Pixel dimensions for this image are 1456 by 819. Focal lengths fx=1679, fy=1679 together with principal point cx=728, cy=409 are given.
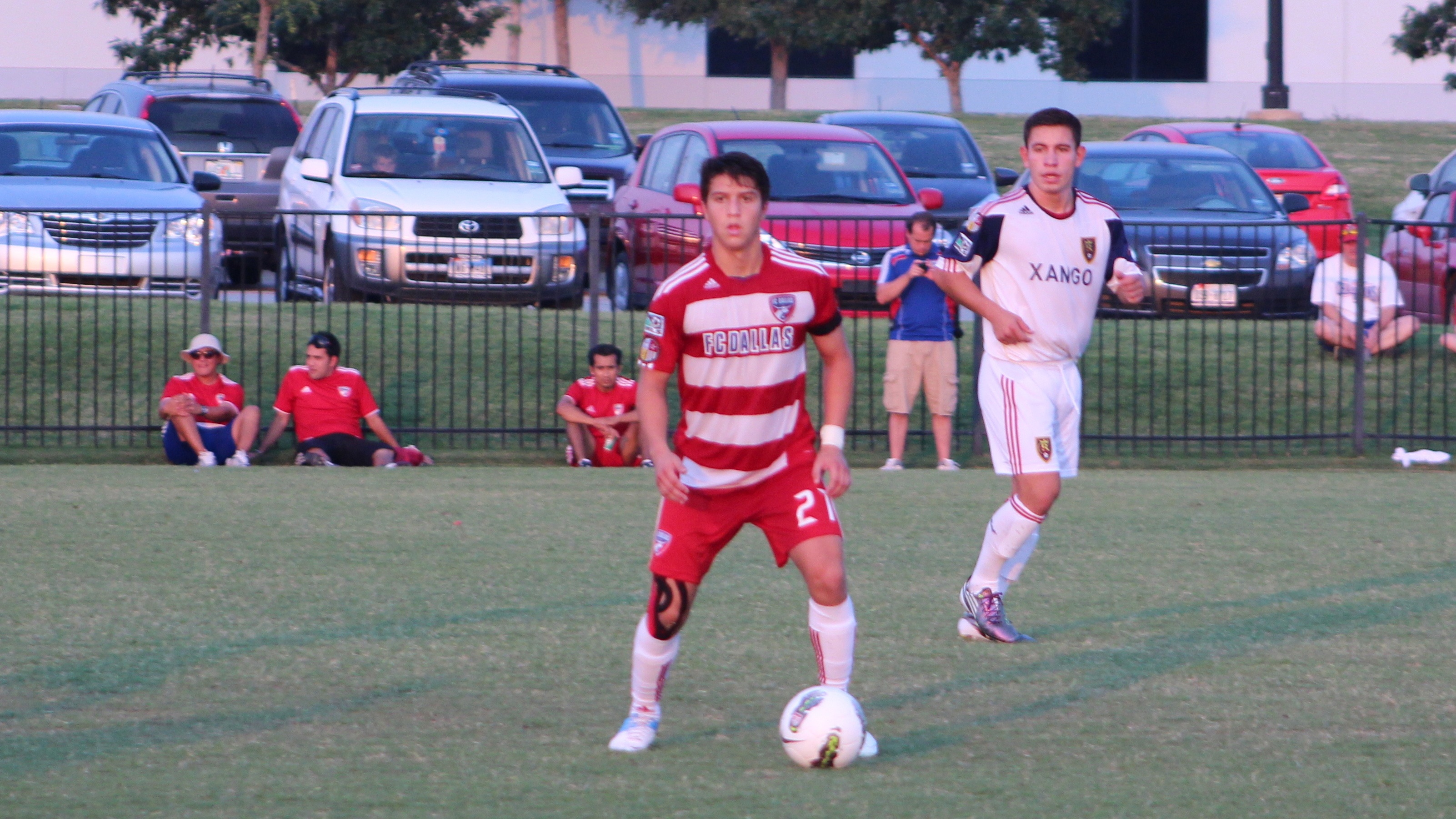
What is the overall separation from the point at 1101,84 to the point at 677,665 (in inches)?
1708

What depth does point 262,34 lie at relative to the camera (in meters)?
32.2

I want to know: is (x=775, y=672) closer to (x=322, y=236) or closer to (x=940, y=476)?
(x=940, y=476)

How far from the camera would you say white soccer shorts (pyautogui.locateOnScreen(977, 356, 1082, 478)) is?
6309 millimetres

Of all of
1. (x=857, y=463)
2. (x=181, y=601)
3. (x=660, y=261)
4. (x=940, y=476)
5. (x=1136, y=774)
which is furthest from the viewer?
(x=660, y=261)

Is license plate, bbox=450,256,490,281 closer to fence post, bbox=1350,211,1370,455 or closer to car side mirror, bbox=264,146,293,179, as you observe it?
fence post, bbox=1350,211,1370,455

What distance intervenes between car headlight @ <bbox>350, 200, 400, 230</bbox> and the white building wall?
3321 centimetres

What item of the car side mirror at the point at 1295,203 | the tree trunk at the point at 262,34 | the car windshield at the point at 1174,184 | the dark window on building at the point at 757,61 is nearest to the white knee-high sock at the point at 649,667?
the car windshield at the point at 1174,184

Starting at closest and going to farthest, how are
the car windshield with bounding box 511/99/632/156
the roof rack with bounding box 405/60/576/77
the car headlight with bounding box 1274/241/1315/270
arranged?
the car headlight with bounding box 1274/241/1315/270, the car windshield with bounding box 511/99/632/156, the roof rack with bounding box 405/60/576/77

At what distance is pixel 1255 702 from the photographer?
5.50 meters

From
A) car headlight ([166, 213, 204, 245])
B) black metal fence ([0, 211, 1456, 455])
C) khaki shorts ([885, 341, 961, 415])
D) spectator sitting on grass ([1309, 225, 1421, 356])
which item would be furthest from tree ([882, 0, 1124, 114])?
car headlight ([166, 213, 204, 245])

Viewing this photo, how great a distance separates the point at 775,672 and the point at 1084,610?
68.1 inches

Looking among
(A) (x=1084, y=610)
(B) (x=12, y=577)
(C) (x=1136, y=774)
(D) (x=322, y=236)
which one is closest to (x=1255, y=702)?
(C) (x=1136, y=774)

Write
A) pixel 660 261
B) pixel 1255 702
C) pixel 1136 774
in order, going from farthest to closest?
pixel 660 261 → pixel 1255 702 → pixel 1136 774

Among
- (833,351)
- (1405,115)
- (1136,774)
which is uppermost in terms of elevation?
(1405,115)
